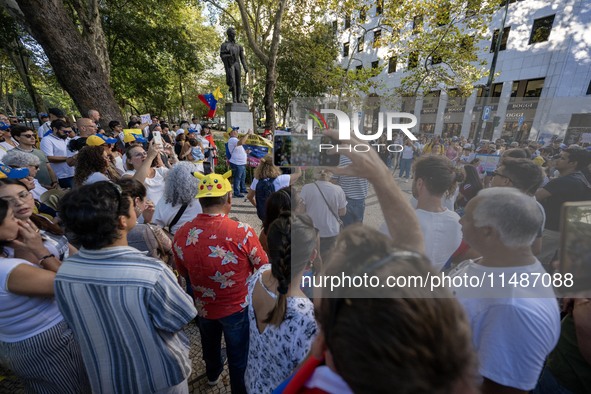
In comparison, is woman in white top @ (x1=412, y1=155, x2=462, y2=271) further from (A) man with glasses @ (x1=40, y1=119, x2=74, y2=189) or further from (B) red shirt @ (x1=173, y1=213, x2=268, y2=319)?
(A) man with glasses @ (x1=40, y1=119, x2=74, y2=189)

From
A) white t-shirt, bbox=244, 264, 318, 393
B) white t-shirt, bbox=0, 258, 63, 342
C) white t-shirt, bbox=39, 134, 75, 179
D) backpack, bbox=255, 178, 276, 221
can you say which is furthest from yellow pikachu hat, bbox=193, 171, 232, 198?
white t-shirt, bbox=39, 134, 75, 179

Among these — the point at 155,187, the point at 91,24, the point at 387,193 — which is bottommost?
the point at 155,187

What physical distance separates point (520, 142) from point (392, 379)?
2.48 ft

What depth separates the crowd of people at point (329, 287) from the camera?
0.56 m

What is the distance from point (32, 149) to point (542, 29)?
697 inches

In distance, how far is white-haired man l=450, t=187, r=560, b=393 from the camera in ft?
2.29

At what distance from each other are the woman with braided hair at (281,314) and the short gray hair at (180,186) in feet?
4.29

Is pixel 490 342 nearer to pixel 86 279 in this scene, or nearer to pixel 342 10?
pixel 86 279

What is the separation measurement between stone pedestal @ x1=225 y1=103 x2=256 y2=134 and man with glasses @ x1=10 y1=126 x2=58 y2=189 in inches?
218

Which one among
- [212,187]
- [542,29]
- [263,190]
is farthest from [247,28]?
[542,29]

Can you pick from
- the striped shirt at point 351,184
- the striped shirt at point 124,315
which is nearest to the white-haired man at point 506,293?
the striped shirt at point 351,184

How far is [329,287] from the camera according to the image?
25.6 inches

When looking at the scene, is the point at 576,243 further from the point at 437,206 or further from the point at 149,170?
the point at 149,170

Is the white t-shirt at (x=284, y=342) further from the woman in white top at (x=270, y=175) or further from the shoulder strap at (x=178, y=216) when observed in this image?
the woman in white top at (x=270, y=175)
